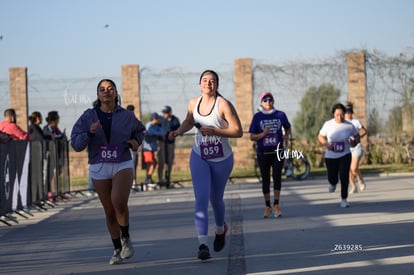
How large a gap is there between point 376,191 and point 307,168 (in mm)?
5311

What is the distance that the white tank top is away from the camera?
33.1ft

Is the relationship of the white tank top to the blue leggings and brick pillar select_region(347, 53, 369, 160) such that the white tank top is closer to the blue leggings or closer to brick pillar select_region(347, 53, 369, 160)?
the blue leggings

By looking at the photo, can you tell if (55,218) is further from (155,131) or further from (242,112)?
(242,112)

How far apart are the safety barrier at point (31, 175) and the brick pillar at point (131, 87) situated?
8.19 meters

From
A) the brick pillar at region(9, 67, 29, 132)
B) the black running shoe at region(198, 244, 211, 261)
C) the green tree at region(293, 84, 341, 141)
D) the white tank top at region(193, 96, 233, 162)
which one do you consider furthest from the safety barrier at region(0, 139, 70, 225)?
the green tree at region(293, 84, 341, 141)

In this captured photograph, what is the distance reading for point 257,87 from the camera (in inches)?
1162

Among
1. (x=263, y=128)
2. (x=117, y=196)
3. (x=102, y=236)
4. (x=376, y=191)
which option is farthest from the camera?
(x=376, y=191)

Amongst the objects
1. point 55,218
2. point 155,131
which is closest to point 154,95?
point 155,131

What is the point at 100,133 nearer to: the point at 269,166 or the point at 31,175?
the point at 269,166

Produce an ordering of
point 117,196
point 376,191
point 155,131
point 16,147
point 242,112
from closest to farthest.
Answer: point 117,196
point 16,147
point 376,191
point 155,131
point 242,112

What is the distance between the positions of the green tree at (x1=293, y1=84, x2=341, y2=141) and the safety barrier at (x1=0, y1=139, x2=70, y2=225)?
9.52 m

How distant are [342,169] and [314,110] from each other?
13.7m

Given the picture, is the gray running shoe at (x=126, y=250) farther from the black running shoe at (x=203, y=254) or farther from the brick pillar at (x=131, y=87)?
the brick pillar at (x=131, y=87)

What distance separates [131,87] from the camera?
29750 mm
